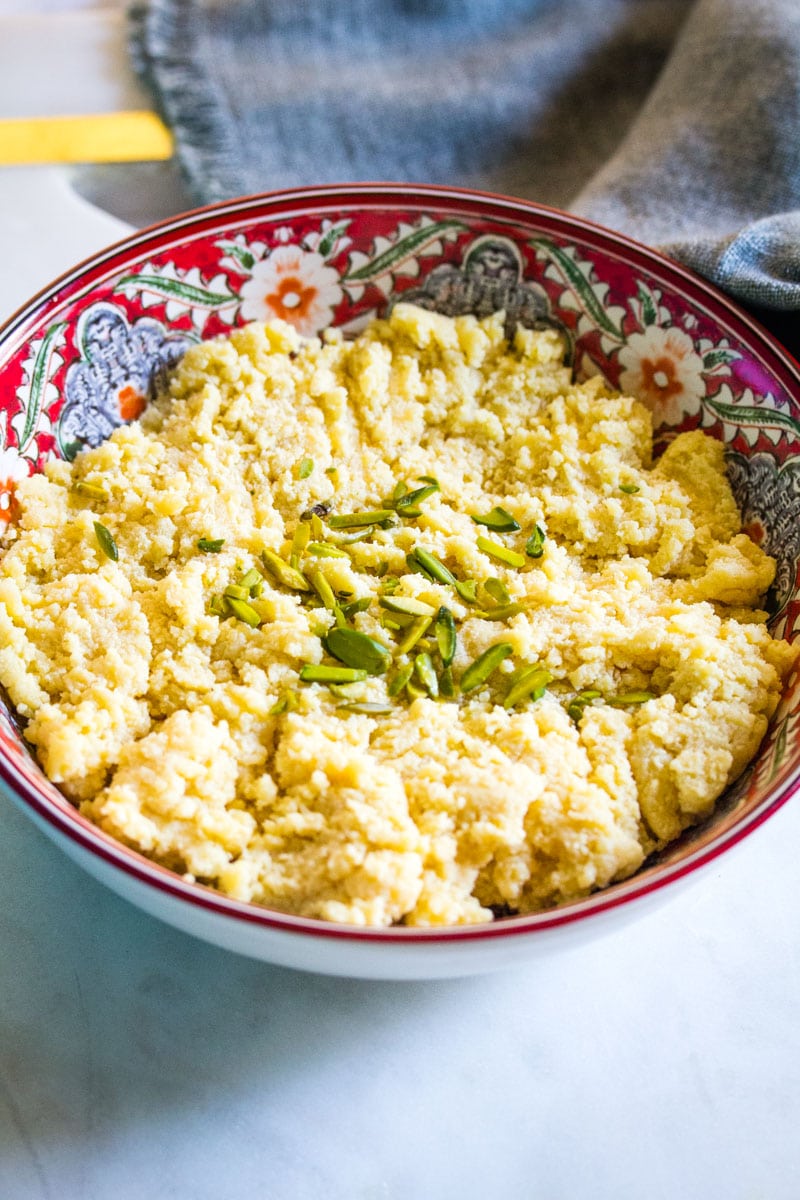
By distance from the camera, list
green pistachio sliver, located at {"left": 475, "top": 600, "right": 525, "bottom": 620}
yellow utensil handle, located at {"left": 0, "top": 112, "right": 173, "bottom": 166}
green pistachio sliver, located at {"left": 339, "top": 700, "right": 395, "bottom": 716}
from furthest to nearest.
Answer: yellow utensil handle, located at {"left": 0, "top": 112, "right": 173, "bottom": 166} → green pistachio sliver, located at {"left": 475, "top": 600, "right": 525, "bottom": 620} → green pistachio sliver, located at {"left": 339, "top": 700, "right": 395, "bottom": 716}

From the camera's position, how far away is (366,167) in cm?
245

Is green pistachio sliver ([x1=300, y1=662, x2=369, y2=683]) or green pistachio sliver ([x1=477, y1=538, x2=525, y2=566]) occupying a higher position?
green pistachio sliver ([x1=477, y1=538, x2=525, y2=566])

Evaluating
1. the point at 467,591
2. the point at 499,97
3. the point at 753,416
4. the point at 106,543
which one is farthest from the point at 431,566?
the point at 499,97

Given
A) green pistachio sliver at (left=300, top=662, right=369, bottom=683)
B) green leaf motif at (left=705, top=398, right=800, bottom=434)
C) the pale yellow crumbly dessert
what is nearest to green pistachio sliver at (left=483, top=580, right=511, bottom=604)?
the pale yellow crumbly dessert

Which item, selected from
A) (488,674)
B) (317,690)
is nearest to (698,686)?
(488,674)

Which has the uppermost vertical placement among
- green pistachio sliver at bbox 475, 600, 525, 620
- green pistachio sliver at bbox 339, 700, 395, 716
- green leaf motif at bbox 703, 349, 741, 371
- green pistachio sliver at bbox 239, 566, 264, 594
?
green leaf motif at bbox 703, 349, 741, 371

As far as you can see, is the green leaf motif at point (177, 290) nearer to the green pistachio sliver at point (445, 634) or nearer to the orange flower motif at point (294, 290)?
the orange flower motif at point (294, 290)

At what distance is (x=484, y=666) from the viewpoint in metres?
1.44

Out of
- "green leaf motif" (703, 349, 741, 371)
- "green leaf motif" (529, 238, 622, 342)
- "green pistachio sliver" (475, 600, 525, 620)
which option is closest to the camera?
"green pistachio sliver" (475, 600, 525, 620)

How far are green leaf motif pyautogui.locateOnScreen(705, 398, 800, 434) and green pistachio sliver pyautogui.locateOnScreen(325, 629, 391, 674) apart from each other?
0.68 metres

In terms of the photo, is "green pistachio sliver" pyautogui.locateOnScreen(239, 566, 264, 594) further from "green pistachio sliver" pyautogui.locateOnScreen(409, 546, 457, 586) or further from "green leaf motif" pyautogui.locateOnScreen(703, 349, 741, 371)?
"green leaf motif" pyautogui.locateOnScreen(703, 349, 741, 371)

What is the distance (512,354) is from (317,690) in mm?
738

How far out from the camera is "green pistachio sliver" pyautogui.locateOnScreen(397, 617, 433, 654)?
1459mm

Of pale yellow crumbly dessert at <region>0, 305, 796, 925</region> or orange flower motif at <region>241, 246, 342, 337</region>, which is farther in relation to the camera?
orange flower motif at <region>241, 246, 342, 337</region>
